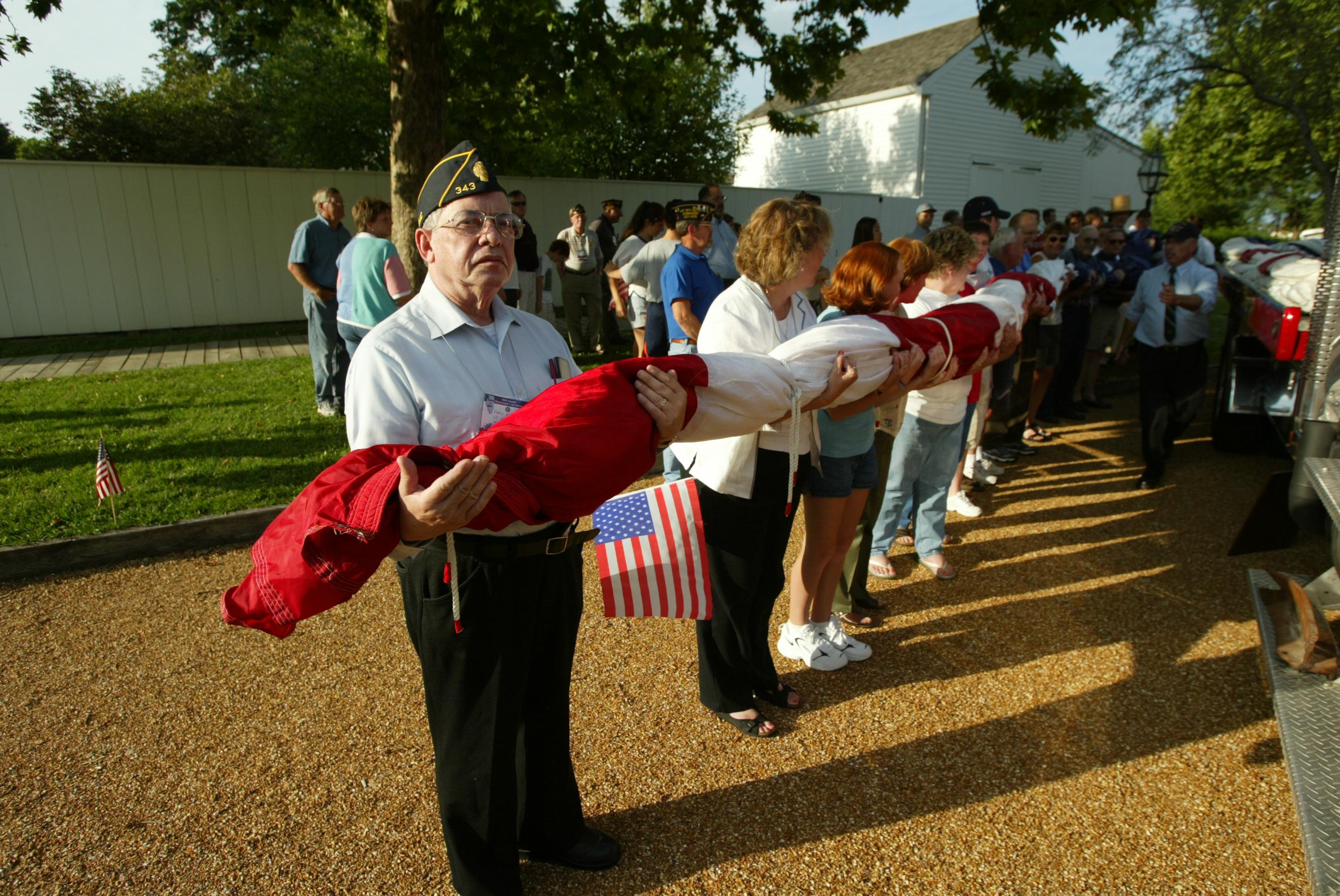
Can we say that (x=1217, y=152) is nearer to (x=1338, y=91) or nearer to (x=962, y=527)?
(x=1338, y=91)

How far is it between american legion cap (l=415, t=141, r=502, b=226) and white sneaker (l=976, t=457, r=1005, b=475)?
5.87 meters

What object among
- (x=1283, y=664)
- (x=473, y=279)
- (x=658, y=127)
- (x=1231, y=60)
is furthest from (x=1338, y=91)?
(x=473, y=279)

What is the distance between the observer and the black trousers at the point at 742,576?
3.32 metres

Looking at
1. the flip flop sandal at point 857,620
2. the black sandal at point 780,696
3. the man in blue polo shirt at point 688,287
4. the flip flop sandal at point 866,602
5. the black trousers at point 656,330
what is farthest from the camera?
the black trousers at point 656,330

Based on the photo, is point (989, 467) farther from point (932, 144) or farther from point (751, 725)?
point (932, 144)

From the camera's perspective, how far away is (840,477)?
3.66 meters

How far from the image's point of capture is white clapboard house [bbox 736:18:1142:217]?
27406 mm

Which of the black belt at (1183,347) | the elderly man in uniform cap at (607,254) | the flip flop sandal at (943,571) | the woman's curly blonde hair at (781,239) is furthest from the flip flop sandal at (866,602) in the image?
the elderly man in uniform cap at (607,254)

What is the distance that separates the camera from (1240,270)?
25.0 ft

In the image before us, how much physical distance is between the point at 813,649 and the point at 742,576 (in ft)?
3.17

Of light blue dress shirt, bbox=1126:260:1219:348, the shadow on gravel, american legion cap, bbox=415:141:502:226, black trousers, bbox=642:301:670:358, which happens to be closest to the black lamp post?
light blue dress shirt, bbox=1126:260:1219:348

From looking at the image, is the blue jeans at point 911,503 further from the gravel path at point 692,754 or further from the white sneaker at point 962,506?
the white sneaker at point 962,506

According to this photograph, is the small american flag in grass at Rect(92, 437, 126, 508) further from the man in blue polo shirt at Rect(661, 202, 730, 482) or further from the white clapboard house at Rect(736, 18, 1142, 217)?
the white clapboard house at Rect(736, 18, 1142, 217)

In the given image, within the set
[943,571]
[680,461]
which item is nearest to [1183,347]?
[943,571]
